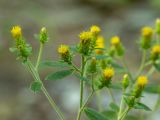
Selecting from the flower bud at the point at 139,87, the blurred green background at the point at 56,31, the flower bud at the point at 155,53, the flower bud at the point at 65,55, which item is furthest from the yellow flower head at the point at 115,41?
the blurred green background at the point at 56,31

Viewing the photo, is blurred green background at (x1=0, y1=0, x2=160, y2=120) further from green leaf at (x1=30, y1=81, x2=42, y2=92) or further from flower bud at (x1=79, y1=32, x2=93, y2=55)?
green leaf at (x1=30, y1=81, x2=42, y2=92)

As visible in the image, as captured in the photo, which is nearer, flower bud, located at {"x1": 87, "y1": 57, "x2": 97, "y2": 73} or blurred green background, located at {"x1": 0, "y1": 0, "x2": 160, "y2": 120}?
→ flower bud, located at {"x1": 87, "y1": 57, "x2": 97, "y2": 73}

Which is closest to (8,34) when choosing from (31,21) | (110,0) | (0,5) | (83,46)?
(31,21)

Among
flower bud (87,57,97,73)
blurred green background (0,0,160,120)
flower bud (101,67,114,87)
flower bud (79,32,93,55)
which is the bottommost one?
blurred green background (0,0,160,120)

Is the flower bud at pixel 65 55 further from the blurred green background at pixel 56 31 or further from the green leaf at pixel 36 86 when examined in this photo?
the blurred green background at pixel 56 31

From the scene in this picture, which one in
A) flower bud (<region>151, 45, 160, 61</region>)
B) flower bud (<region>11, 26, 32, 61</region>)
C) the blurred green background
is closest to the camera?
flower bud (<region>11, 26, 32, 61</region>)

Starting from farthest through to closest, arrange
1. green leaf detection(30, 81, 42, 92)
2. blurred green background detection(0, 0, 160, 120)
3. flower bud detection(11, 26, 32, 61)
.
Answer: blurred green background detection(0, 0, 160, 120), flower bud detection(11, 26, 32, 61), green leaf detection(30, 81, 42, 92)

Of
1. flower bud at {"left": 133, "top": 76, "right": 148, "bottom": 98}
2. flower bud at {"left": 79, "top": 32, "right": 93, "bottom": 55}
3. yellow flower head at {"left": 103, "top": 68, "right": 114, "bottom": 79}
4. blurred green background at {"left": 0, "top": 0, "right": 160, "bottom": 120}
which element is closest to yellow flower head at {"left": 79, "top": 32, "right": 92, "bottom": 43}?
flower bud at {"left": 79, "top": 32, "right": 93, "bottom": 55}

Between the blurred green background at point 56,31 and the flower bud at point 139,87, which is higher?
the flower bud at point 139,87

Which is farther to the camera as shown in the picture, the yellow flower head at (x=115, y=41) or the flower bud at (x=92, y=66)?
the yellow flower head at (x=115, y=41)
